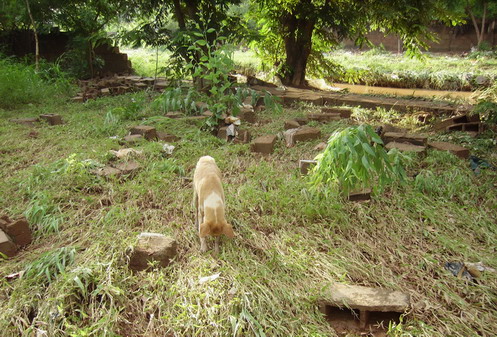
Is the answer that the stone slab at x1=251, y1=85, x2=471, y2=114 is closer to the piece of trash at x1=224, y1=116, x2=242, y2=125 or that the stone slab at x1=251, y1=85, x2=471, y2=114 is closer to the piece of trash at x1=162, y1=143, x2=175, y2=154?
the piece of trash at x1=224, y1=116, x2=242, y2=125

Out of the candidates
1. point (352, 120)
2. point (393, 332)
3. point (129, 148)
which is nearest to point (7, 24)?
point (129, 148)

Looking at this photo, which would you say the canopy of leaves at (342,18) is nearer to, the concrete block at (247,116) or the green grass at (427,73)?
the green grass at (427,73)

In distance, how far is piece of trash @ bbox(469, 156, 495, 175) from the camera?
384cm

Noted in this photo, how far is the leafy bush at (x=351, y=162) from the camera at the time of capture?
2922mm

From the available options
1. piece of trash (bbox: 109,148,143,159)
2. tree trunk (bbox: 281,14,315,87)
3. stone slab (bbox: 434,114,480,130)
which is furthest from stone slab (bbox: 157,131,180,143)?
tree trunk (bbox: 281,14,315,87)

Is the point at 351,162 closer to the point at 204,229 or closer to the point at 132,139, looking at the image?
the point at 204,229

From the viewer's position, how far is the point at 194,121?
5.50 m

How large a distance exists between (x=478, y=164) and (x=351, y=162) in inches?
74.8

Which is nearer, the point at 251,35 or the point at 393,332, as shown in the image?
the point at 393,332

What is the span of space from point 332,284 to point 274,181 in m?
1.44

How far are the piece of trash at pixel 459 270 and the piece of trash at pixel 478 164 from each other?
1.62 meters

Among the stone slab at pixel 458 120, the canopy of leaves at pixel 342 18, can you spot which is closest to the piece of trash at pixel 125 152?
the canopy of leaves at pixel 342 18

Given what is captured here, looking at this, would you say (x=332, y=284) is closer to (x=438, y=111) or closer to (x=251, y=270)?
(x=251, y=270)

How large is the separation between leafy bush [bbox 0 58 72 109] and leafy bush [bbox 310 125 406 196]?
20.1ft
